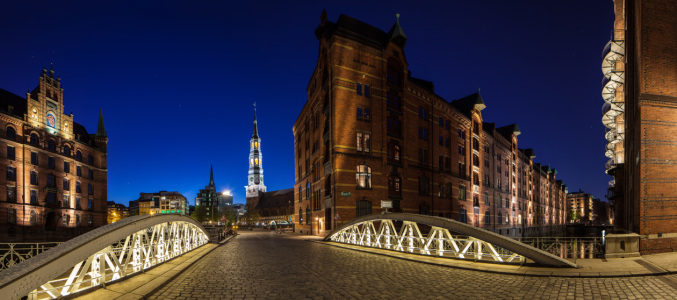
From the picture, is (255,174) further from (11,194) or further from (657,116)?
(657,116)

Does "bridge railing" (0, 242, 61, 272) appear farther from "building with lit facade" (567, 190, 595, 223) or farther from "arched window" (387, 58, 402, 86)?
"building with lit facade" (567, 190, 595, 223)

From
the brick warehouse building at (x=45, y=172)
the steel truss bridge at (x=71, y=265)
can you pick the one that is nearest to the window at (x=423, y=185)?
the steel truss bridge at (x=71, y=265)

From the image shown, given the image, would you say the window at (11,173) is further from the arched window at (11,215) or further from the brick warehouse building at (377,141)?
the brick warehouse building at (377,141)

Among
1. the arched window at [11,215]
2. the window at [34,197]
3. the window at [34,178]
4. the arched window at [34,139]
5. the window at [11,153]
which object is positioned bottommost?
the arched window at [11,215]

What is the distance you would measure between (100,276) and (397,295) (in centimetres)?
657

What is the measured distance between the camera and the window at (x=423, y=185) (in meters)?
38.5

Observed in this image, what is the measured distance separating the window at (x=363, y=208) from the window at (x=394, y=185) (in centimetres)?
330

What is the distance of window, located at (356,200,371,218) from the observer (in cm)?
3222

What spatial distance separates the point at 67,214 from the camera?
52000 millimetres

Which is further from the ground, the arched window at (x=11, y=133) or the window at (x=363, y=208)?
the arched window at (x=11, y=133)

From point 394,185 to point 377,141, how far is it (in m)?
5.07

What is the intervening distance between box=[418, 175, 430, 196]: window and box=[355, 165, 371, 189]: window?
8.22m

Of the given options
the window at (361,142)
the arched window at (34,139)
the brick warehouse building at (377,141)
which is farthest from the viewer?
the arched window at (34,139)

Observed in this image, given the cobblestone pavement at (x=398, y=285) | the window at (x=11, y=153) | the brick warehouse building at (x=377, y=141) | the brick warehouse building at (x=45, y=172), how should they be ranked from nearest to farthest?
the cobblestone pavement at (x=398, y=285) → the brick warehouse building at (x=377, y=141) → the brick warehouse building at (x=45, y=172) → the window at (x=11, y=153)
